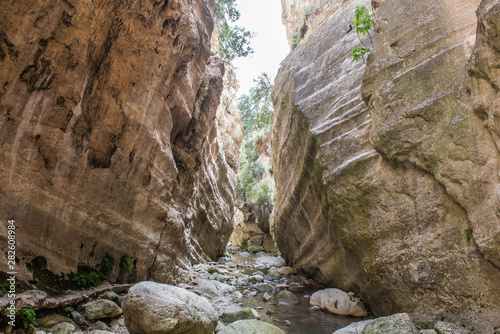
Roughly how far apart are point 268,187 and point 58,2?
21.1m

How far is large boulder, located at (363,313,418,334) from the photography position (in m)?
4.25

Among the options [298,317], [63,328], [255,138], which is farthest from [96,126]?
[255,138]

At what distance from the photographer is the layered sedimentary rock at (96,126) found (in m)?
4.68

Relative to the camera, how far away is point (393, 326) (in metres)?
4.37

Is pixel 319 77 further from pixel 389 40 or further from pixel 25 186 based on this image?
pixel 25 186

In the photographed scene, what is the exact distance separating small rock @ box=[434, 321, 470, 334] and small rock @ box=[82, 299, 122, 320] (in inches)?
214

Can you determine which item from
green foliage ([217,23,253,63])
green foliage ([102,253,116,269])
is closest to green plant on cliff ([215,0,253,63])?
green foliage ([217,23,253,63])

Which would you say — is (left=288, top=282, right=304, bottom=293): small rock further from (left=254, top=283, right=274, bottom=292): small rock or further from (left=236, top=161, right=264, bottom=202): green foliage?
(left=236, top=161, right=264, bottom=202): green foliage

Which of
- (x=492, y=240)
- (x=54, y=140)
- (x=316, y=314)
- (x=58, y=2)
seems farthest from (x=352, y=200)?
(x=58, y=2)

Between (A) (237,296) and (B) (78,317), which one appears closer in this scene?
(B) (78,317)

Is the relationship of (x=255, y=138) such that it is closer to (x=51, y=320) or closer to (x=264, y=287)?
(x=264, y=287)

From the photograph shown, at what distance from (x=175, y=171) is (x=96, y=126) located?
2.69 m

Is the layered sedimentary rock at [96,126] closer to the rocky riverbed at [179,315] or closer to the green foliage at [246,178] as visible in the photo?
the rocky riverbed at [179,315]

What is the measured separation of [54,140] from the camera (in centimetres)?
517
